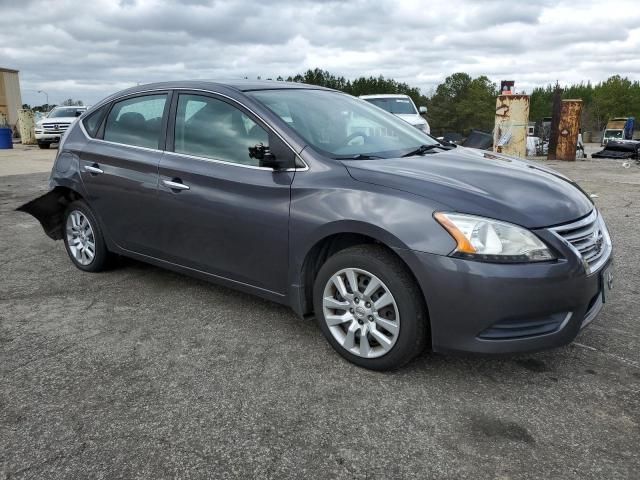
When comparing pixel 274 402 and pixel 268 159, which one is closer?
pixel 274 402

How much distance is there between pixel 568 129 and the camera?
53.4 ft

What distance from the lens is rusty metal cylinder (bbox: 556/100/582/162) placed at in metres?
16.0

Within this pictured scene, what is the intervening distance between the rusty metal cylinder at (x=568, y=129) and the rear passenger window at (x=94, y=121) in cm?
1440

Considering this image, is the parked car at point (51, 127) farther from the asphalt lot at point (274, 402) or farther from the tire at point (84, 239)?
the asphalt lot at point (274, 402)

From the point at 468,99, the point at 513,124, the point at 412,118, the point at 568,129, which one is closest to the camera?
the point at 513,124

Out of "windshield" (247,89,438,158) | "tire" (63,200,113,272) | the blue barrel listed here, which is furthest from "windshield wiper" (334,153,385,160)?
the blue barrel

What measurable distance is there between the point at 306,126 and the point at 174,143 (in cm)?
104

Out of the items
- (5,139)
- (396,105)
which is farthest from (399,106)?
(5,139)

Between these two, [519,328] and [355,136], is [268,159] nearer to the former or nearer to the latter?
[355,136]

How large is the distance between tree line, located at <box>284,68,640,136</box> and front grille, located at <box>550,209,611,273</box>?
320ft

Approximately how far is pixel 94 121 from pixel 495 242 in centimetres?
357

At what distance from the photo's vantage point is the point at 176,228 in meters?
3.91

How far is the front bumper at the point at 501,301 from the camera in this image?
267 centimetres

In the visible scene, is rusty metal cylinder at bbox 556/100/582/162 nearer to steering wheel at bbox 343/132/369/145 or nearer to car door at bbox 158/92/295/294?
steering wheel at bbox 343/132/369/145
